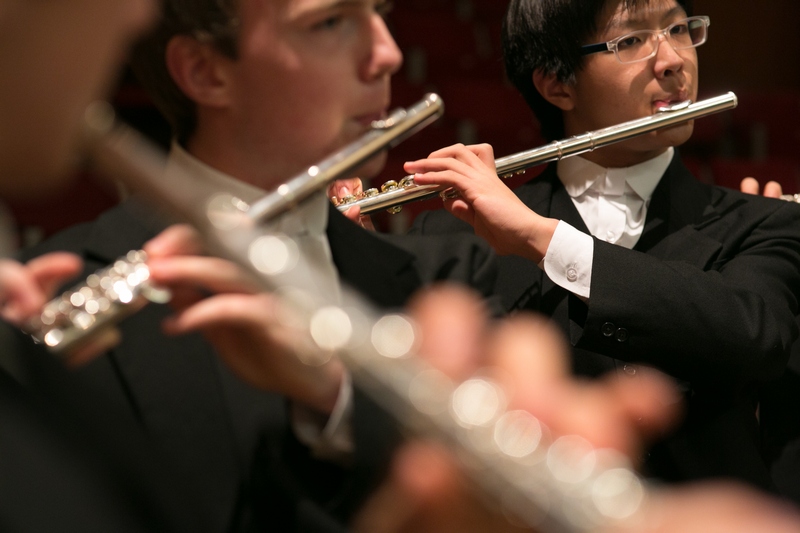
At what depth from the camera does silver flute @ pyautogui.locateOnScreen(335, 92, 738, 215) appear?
1.30 m

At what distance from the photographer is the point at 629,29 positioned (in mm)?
1326

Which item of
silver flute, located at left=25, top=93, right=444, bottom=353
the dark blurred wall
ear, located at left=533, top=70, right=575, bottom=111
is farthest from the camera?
the dark blurred wall

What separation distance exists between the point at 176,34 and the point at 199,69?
4 centimetres

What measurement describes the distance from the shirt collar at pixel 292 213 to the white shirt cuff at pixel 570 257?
1.38ft

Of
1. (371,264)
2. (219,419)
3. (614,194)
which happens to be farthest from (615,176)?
(219,419)

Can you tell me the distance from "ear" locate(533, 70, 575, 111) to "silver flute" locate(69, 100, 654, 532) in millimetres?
895

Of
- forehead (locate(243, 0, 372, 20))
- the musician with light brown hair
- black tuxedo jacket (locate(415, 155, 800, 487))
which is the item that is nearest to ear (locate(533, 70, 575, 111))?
black tuxedo jacket (locate(415, 155, 800, 487))

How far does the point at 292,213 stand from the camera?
0.84 m

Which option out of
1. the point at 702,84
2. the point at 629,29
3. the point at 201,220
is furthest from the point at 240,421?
Answer: the point at 702,84

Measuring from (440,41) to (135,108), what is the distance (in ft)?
4.78

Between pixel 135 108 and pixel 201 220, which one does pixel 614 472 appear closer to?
pixel 201 220

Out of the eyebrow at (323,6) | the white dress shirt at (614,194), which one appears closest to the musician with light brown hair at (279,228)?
the eyebrow at (323,6)

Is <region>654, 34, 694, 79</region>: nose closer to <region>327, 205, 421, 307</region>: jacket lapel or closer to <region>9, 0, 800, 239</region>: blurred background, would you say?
<region>327, 205, 421, 307</region>: jacket lapel

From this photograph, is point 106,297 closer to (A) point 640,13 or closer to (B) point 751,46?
(A) point 640,13
